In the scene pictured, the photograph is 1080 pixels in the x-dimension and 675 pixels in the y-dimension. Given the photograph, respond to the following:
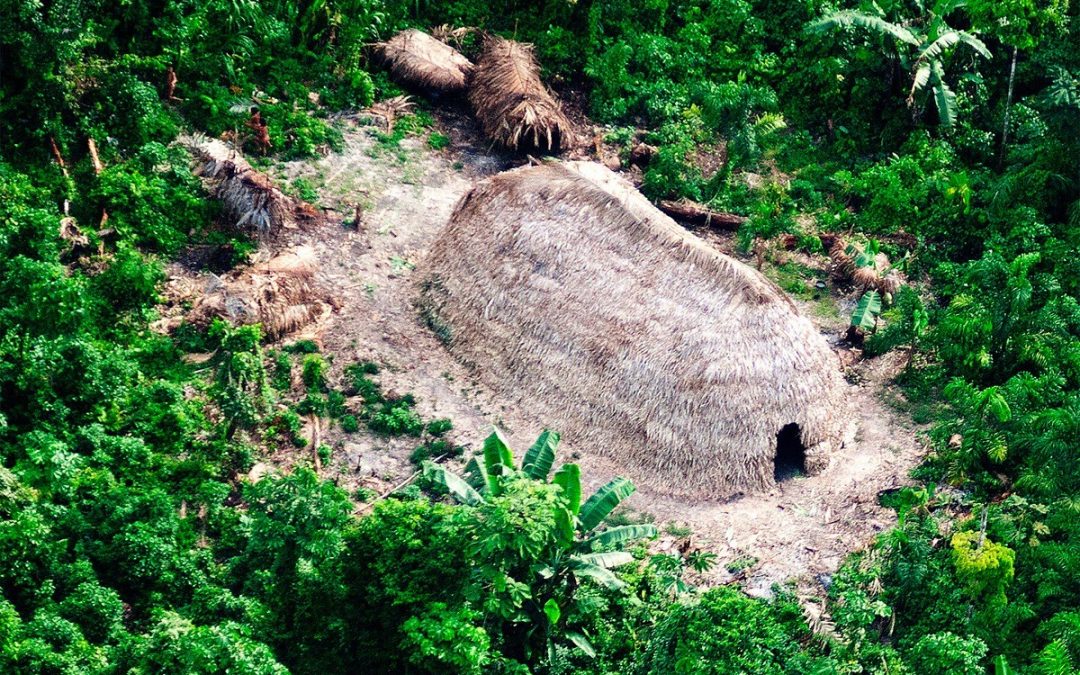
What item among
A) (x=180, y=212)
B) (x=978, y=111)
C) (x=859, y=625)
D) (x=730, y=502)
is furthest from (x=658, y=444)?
(x=978, y=111)

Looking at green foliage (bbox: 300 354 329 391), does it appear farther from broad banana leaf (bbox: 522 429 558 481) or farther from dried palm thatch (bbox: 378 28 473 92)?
dried palm thatch (bbox: 378 28 473 92)

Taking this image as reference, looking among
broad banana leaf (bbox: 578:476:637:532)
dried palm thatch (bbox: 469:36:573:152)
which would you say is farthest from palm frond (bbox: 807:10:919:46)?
broad banana leaf (bbox: 578:476:637:532)

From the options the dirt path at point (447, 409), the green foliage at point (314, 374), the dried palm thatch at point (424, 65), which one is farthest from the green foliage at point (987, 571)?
the dried palm thatch at point (424, 65)

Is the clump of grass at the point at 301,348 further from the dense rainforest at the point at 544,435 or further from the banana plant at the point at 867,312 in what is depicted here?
the banana plant at the point at 867,312

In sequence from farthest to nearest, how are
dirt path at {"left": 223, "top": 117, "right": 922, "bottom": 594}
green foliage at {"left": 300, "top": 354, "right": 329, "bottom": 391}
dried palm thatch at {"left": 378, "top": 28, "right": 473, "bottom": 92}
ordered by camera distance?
dried palm thatch at {"left": 378, "top": 28, "right": 473, "bottom": 92} → green foliage at {"left": 300, "top": 354, "right": 329, "bottom": 391} → dirt path at {"left": 223, "top": 117, "right": 922, "bottom": 594}

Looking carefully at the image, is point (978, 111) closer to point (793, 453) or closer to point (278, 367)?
point (793, 453)

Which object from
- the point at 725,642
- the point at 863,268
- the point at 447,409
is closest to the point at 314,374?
the point at 447,409

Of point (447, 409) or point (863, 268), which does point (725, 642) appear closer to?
point (447, 409)

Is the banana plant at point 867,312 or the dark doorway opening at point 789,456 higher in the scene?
the banana plant at point 867,312
